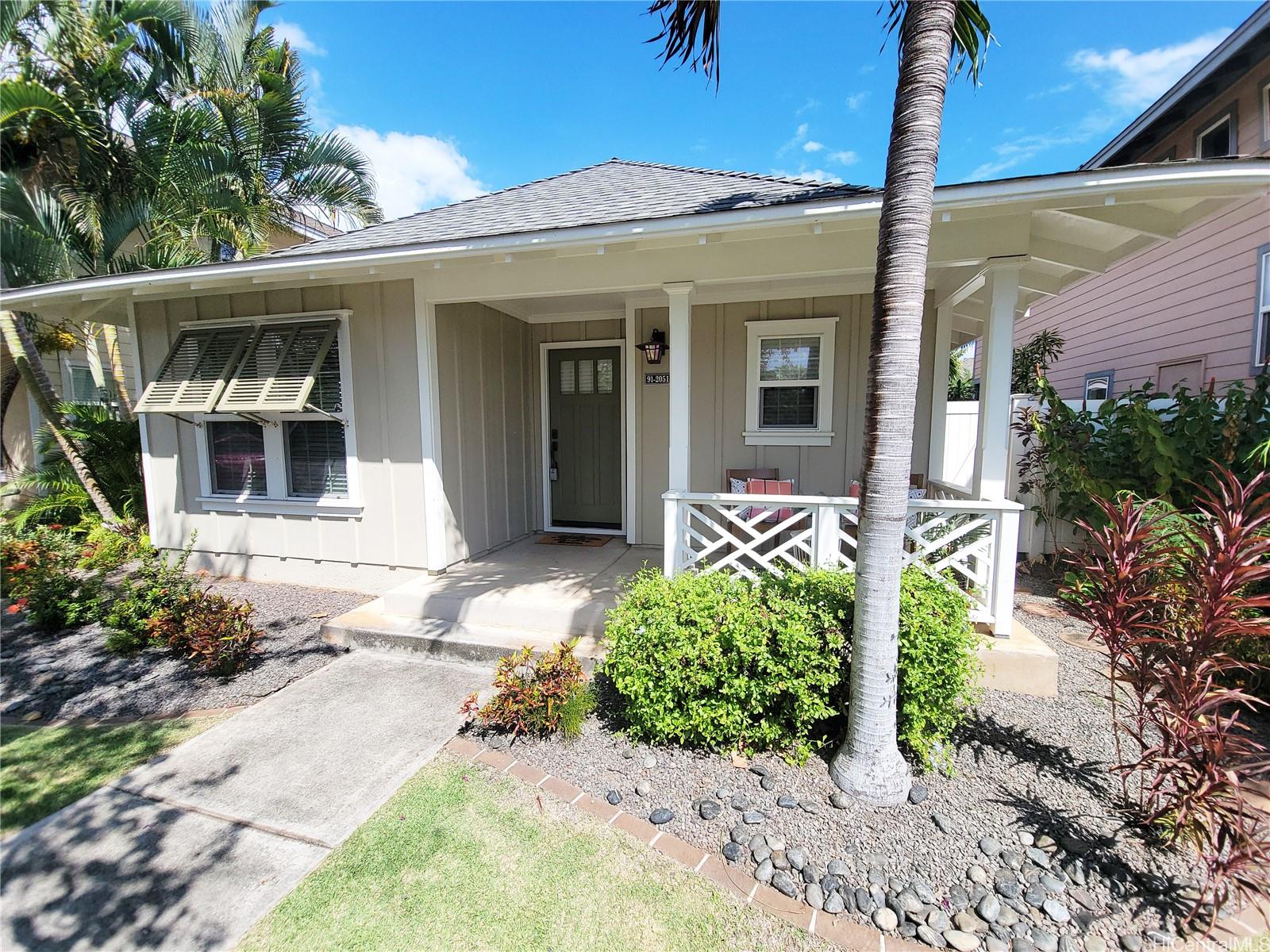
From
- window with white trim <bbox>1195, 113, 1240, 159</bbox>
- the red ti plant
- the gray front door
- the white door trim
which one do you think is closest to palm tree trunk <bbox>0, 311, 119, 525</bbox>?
the white door trim

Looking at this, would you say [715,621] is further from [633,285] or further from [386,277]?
[386,277]

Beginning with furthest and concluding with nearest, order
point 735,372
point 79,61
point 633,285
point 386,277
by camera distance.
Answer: point 79,61, point 735,372, point 386,277, point 633,285

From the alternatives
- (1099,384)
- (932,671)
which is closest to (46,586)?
(932,671)

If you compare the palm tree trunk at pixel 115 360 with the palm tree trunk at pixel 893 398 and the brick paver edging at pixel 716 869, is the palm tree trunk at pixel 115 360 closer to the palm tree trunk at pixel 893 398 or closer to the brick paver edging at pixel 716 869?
the brick paver edging at pixel 716 869

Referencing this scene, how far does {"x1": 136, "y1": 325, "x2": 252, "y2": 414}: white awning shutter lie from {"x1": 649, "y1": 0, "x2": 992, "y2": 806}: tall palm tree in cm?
555

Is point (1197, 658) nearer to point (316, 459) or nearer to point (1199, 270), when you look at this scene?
point (316, 459)

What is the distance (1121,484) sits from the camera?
511 centimetres

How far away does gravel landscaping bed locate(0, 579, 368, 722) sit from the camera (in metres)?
3.43

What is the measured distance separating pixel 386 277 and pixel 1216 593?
5.46 meters

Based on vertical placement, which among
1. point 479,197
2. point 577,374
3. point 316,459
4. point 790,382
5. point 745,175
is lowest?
point 316,459

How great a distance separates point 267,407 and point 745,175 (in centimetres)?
462

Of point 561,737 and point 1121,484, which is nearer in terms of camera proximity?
point 561,737

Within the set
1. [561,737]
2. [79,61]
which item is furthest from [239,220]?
[561,737]

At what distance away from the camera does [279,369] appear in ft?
16.3
